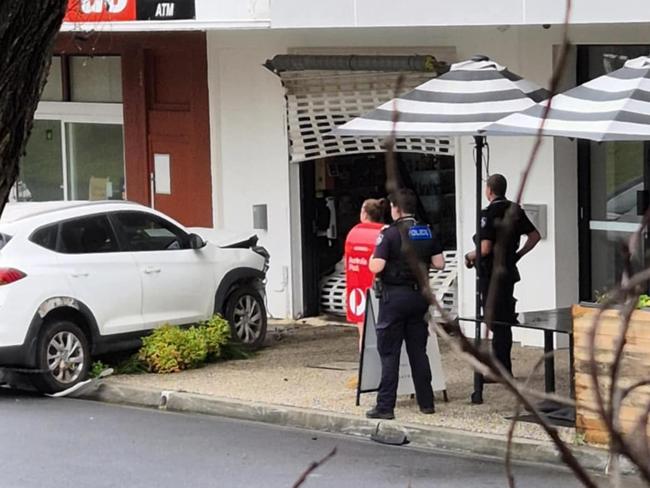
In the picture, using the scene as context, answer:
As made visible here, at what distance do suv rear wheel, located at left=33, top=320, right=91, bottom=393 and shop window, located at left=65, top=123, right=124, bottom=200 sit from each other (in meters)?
5.95

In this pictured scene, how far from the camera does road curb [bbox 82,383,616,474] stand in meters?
9.74

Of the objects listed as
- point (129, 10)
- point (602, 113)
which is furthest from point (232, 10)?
point (602, 113)

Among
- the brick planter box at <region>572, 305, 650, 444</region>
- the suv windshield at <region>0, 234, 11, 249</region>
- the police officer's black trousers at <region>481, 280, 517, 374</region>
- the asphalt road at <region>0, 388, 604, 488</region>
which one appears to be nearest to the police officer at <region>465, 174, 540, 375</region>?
the police officer's black trousers at <region>481, 280, 517, 374</region>

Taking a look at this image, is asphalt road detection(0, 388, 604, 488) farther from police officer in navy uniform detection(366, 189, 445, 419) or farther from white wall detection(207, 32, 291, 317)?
white wall detection(207, 32, 291, 317)

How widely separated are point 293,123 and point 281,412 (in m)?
5.25

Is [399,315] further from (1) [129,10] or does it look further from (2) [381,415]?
(1) [129,10]

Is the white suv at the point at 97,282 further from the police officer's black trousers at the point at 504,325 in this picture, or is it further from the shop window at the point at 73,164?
the shop window at the point at 73,164

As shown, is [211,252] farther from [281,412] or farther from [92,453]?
[92,453]

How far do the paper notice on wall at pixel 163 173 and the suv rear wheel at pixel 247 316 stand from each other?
3.26m

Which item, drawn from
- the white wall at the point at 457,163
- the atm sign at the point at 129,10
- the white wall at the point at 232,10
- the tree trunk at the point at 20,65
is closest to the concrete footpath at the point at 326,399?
the white wall at the point at 457,163

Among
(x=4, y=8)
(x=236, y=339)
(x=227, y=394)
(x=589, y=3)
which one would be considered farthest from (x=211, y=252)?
(x=4, y=8)

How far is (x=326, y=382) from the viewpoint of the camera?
1243cm

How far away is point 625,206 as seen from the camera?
44.4 feet

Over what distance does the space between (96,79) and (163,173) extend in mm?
1829
